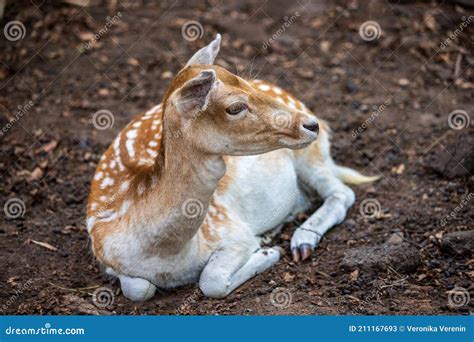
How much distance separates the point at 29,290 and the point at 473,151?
405cm

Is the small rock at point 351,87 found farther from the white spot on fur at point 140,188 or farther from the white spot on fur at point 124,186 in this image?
the white spot on fur at point 140,188

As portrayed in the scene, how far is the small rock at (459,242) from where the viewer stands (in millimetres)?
6461

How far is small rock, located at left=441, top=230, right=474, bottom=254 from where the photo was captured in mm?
6461

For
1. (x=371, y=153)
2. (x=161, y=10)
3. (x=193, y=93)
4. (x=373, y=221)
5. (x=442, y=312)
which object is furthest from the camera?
(x=161, y=10)

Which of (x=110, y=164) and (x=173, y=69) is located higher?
(x=110, y=164)

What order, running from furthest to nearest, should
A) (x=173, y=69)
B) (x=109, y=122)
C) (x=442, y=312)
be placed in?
(x=173, y=69), (x=109, y=122), (x=442, y=312)

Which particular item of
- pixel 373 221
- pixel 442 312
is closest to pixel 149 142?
pixel 373 221

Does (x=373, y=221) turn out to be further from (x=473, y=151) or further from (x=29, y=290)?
(x=29, y=290)

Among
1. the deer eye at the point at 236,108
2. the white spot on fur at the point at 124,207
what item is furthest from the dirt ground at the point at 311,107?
the deer eye at the point at 236,108

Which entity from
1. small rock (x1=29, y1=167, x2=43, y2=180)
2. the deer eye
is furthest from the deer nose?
small rock (x1=29, y1=167, x2=43, y2=180)

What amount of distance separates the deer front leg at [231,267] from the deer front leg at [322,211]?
22 centimetres

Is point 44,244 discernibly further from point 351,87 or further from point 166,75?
point 351,87

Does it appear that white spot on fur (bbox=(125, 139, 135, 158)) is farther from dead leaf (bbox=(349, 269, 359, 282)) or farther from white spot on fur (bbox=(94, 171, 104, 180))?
dead leaf (bbox=(349, 269, 359, 282))

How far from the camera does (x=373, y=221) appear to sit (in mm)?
7293
